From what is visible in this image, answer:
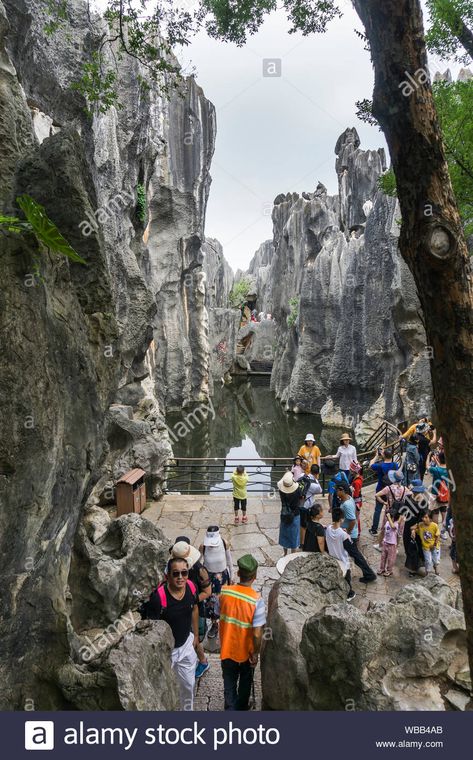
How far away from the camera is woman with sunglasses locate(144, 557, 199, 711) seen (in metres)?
3.83

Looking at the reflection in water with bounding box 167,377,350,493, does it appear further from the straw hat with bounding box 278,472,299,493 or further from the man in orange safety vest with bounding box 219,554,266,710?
the man in orange safety vest with bounding box 219,554,266,710

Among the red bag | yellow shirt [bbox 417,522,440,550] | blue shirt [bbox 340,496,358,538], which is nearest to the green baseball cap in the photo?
blue shirt [bbox 340,496,358,538]

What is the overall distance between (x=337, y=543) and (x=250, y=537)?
2.45 m

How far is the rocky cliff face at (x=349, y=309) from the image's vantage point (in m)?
18.3

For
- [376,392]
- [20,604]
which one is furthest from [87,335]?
[376,392]

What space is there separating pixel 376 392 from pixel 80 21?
65.7 feet

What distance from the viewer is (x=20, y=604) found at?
3.39 metres

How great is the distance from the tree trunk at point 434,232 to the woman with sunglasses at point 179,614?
212 cm

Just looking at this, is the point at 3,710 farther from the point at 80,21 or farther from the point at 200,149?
the point at 200,149

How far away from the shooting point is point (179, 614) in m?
3.85

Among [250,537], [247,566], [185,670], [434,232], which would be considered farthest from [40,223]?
[250,537]

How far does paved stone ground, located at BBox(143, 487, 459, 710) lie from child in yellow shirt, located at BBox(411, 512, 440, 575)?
338 millimetres

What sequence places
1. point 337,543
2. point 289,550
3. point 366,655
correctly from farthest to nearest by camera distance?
point 289,550 → point 337,543 → point 366,655

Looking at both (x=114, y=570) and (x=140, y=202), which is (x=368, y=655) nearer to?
(x=114, y=570)
